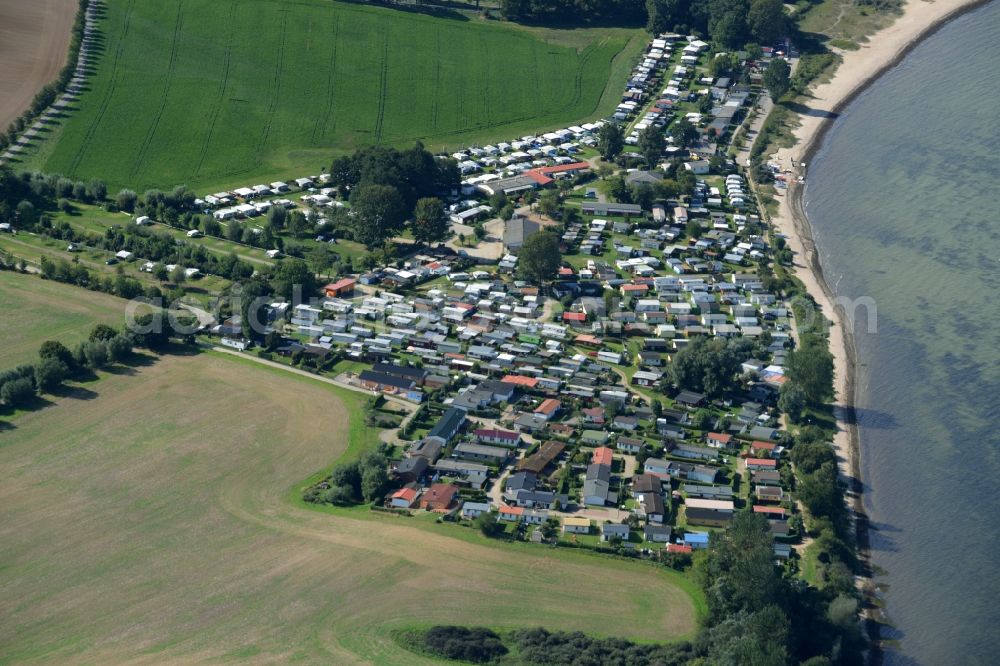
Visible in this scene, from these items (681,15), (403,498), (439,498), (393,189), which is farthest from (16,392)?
(681,15)

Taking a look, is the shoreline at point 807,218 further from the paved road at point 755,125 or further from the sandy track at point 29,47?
the sandy track at point 29,47

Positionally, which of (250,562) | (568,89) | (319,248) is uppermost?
(568,89)

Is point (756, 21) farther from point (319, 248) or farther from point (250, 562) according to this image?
point (250, 562)

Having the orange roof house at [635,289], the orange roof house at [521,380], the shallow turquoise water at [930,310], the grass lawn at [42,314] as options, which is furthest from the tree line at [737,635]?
the grass lawn at [42,314]

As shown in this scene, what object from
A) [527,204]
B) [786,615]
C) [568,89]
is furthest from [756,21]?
[786,615]

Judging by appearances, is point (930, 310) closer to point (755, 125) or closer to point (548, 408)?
point (548, 408)

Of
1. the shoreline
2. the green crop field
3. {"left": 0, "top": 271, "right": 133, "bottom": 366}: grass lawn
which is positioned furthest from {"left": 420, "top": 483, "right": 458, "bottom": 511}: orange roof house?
the green crop field

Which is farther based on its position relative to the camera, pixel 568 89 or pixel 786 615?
pixel 568 89
